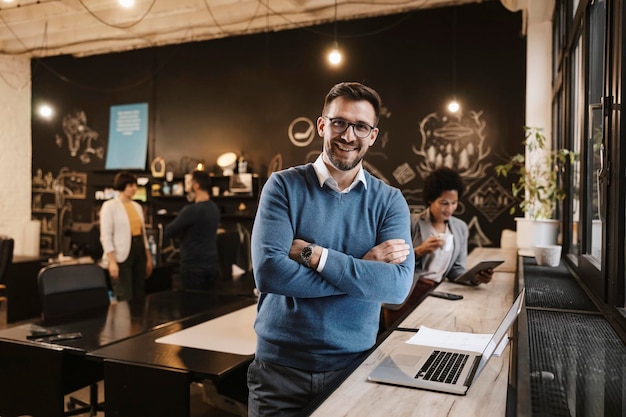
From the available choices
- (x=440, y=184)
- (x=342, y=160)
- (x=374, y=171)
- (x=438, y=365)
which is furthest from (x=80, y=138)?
(x=438, y=365)

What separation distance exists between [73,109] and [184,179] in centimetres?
262

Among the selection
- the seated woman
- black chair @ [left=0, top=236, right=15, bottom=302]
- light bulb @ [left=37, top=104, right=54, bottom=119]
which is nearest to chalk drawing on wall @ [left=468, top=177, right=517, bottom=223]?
the seated woman

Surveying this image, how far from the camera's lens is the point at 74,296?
11.5 ft

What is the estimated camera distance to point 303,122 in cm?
716

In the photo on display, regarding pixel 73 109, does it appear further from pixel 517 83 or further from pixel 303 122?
pixel 517 83

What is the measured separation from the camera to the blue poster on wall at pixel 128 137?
27.1ft

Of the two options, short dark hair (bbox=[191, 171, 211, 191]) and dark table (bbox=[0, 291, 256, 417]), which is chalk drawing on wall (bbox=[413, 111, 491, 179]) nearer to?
short dark hair (bbox=[191, 171, 211, 191])

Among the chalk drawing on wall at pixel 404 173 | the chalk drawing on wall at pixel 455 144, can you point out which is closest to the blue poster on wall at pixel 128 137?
the chalk drawing on wall at pixel 404 173

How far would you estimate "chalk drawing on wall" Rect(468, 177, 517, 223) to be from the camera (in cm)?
614

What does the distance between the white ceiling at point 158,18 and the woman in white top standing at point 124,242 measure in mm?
2581

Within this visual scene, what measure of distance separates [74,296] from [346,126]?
259 centimetres

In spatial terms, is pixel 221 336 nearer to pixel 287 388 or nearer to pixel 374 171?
pixel 287 388

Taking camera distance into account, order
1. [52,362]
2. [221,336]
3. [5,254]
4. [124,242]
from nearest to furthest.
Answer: [52,362], [221,336], [124,242], [5,254]

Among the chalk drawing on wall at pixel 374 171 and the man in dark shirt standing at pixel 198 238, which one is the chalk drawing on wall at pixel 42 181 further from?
the chalk drawing on wall at pixel 374 171
